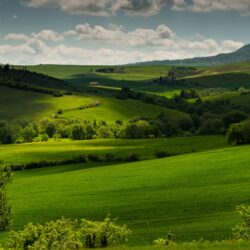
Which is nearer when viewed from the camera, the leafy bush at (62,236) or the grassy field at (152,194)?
the leafy bush at (62,236)

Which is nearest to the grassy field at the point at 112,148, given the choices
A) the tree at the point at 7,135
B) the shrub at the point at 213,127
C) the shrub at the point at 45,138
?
the shrub at the point at 213,127

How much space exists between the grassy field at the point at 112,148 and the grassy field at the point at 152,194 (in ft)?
54.2

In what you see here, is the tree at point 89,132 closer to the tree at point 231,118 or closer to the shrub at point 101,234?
the tree at point 231,118

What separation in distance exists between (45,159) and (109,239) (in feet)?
278

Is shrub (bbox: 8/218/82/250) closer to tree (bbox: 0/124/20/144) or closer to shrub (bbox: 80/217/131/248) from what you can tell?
shrub (bbox: 80/217/131/248)

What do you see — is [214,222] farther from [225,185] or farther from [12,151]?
[12,151]

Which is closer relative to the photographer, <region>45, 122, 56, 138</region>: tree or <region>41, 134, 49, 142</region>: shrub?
<region>41, 134, 49, 142</region>: shrub

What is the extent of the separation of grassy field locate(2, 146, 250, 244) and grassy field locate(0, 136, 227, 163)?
1653 centimetres

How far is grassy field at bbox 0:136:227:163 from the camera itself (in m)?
129

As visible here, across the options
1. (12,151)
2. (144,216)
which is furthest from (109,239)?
(12,151)

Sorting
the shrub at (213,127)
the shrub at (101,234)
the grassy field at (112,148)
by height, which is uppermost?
the shrub at (101,234)

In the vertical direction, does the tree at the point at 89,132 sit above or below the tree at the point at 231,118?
below

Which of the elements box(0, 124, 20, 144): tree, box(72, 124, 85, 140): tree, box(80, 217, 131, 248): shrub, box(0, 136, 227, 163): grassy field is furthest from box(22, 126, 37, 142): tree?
box(80, 217, 131, 248): shrub

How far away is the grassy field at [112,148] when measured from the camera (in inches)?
5084
